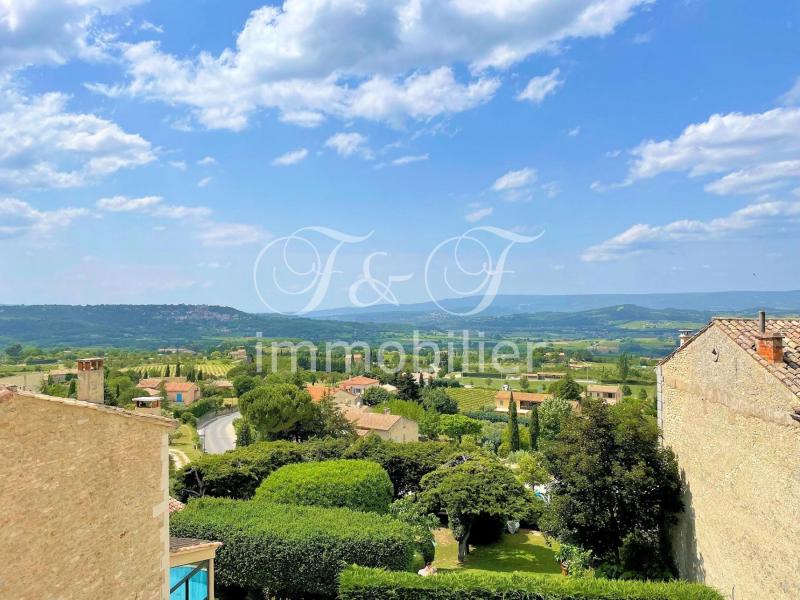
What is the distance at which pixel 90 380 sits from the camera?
826 cm

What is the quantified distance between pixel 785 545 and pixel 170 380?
9629 cm

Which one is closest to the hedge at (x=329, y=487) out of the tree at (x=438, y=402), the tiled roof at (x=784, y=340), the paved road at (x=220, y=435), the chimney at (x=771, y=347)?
the tiled roof at (x=784, y=340)

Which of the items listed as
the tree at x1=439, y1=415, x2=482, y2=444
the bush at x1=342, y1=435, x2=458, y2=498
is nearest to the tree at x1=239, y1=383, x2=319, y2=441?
the tree at x1=439, y1=415, x2=482, y2=444

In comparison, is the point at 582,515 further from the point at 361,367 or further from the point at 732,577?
the point at 361,367

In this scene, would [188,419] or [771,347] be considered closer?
[771,347]

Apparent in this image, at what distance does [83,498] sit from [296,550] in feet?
28.8

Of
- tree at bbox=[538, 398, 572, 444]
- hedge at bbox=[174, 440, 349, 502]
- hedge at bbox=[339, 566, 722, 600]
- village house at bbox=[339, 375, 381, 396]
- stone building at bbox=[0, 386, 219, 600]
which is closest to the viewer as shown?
stone building at bbox=[0, 386, 219, 600]

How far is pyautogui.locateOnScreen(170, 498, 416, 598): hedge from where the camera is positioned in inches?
561

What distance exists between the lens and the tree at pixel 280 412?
4397cm

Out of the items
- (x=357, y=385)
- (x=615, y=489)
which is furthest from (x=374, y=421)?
(x=357, y=385)

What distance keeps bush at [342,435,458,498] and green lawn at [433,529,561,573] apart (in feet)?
10.9

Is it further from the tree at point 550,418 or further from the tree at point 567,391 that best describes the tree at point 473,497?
the tree at point 567,391

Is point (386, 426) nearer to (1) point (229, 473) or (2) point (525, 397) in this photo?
(1) point (229, 473)

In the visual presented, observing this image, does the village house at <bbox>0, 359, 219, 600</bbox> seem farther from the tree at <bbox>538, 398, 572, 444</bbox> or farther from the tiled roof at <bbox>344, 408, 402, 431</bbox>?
the tree at <bbox>538, 398, 572, 444</bbox>
